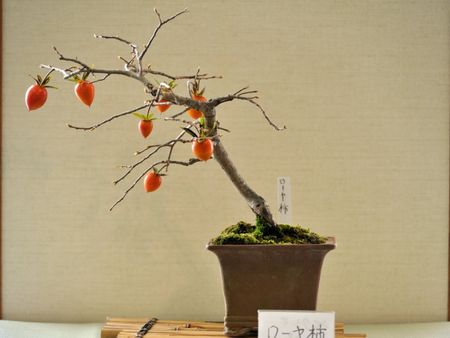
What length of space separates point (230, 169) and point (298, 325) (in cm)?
36

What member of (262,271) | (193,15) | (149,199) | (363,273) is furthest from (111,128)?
(363,273)

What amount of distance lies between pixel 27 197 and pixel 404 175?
1.18m

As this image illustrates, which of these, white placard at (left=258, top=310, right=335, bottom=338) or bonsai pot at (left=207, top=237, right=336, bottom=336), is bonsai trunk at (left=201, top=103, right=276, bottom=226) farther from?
white placard at (left=258, top=310, right=335, bottom=338)

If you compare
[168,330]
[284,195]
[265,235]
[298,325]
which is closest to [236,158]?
[284,195]

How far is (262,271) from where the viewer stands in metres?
1.25

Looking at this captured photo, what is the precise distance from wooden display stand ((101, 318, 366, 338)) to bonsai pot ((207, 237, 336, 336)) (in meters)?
0.09

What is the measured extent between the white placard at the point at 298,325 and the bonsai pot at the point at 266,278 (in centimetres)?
8

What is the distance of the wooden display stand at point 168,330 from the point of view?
1312 mm

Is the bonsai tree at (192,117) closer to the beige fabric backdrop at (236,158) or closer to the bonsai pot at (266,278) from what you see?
the bonsai pot at (266,278)

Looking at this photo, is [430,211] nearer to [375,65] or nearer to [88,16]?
[375,65]

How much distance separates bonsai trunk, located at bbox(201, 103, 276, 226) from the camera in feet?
3.97

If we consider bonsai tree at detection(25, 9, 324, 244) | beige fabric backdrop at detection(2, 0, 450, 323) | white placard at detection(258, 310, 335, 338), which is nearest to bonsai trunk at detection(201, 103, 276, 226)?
bonsai tree at detection(25, 9, 324, 244)

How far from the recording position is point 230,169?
4.19 ft

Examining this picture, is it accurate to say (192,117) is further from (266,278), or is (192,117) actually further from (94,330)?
(94,330)
